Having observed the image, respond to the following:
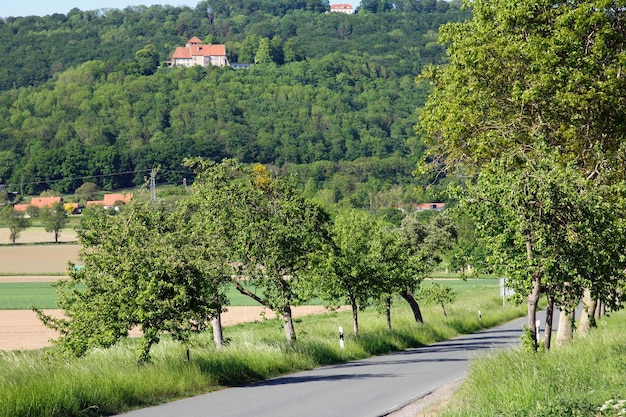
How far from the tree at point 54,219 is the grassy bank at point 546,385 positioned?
130m

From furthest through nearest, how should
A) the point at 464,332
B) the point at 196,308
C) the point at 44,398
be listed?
the point at 464,332
the point at 196,308
the point at 44,398

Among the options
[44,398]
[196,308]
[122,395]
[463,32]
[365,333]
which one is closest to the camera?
[44,398]

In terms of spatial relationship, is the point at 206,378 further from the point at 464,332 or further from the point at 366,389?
the point at 464,332

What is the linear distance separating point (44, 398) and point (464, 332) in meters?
32.8

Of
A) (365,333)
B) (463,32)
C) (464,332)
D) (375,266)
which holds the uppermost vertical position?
(463,32)

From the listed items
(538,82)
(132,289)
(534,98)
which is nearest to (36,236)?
(534,98)

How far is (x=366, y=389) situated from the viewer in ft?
65.8

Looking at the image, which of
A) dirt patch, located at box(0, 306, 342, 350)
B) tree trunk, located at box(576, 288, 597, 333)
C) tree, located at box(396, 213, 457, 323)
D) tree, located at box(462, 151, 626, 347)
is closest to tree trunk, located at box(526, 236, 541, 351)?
tree, located at box(462, 151, 626, 347)

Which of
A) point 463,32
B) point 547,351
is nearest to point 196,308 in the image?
point 547,351

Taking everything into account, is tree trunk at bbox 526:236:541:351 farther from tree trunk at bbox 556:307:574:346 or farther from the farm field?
the farm field

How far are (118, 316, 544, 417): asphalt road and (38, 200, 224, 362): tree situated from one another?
1.66 metres

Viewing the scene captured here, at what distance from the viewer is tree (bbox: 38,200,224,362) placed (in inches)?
757

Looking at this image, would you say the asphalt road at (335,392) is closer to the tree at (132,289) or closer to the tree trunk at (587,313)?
the tree at (132,289)

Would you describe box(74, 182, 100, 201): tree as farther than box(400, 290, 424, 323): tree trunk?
Yes
